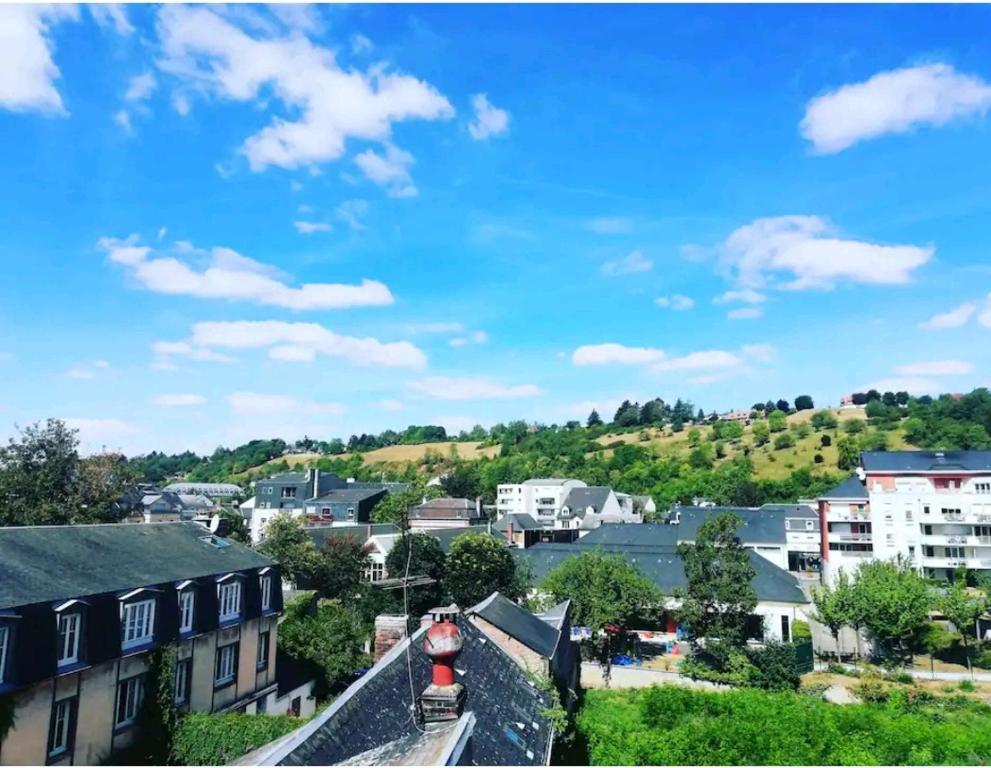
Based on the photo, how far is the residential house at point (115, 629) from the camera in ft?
59.5

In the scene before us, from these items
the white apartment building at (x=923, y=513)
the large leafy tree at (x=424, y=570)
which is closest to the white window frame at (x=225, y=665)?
the large leafy tree at (x=424, y=570)

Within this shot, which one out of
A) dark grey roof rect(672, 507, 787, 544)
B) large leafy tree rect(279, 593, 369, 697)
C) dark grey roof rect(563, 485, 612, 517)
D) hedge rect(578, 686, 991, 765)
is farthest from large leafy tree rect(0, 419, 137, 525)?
dark grey roof rect(563, 485, 612, 517)

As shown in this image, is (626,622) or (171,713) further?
(626,622)

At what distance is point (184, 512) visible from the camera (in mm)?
108938

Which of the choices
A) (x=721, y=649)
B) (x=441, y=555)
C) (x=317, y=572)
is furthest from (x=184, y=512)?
(x=721, y=649)

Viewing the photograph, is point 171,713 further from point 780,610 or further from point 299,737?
point 780,610

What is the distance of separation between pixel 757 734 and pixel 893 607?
80.3 ft

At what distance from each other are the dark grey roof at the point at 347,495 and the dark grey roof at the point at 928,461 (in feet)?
232

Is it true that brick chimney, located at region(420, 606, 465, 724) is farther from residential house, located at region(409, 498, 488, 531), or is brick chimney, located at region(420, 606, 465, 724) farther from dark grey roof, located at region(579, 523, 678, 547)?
residential house, located at region(409, 498, 488, 531)

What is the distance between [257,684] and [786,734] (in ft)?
69.4

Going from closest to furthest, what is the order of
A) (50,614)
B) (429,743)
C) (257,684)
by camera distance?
(429,743)
(50,614)
(257,684)

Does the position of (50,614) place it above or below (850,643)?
above

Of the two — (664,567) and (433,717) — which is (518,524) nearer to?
(664,567)

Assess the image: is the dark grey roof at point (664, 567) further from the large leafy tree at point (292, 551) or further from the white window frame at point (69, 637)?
the white window frame at point (69, 637)
